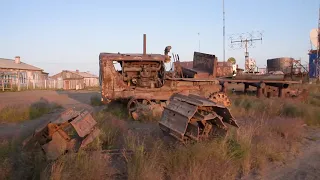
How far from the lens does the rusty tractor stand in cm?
1096

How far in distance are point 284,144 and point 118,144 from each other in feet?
13.1

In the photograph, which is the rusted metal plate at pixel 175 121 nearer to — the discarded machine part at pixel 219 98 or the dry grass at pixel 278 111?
the dry grass at pixel 278 111

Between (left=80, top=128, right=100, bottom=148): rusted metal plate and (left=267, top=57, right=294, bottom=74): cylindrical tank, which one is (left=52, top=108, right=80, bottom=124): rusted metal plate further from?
(left=267, top=57, right=294, bottom=74): cylindrical tank

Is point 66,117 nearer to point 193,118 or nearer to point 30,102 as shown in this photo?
point 193,118

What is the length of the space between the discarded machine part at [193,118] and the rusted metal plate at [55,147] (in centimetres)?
194

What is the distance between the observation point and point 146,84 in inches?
454

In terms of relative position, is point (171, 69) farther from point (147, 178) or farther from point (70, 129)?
point (147, 178)

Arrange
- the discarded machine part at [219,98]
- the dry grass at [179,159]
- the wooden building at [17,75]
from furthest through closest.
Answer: the wooden building at [17,75] < the discarded machine part at [219,98] < the dry grass at [179,159]

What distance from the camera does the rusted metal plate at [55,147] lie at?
510cm

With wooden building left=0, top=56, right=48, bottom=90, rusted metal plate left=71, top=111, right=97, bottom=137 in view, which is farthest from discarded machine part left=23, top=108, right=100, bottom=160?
wooden building left=0, top=56, right=48, bottom=90

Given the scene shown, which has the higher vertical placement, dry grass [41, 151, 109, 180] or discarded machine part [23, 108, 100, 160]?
discarded machine part [23, 108, 100, 160]

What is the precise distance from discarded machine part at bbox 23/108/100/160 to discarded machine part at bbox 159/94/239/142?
4.74 feet

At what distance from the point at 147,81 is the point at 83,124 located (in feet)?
21.0

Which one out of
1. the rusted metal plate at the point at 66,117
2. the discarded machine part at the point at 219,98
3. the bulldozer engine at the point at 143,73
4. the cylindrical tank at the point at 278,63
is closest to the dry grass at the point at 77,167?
the rusted metal plate at the point at 66,117
